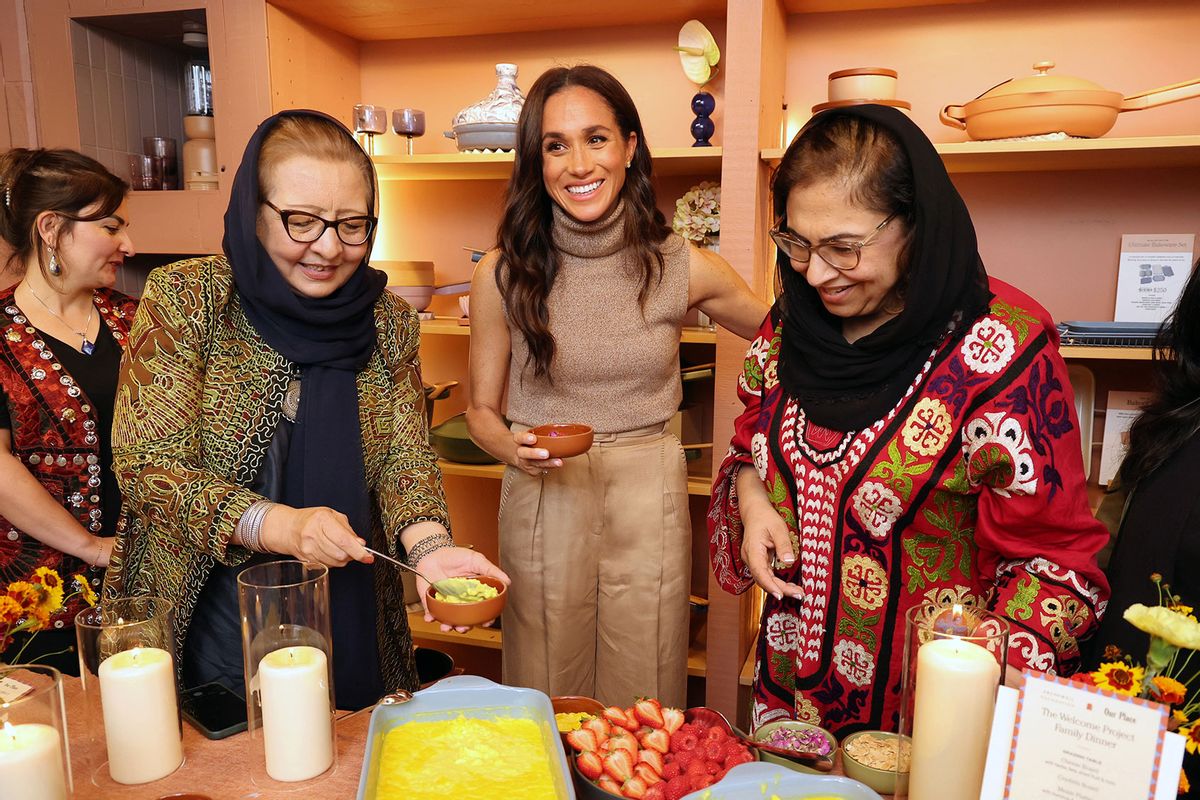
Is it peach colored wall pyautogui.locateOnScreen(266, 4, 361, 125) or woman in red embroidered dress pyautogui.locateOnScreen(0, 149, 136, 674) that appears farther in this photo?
peach colored wall pyautogui.locateOnScreen(266, 4, 361, 125)

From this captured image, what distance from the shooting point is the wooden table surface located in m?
1.03

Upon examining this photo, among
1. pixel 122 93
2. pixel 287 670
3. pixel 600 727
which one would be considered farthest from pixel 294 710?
pixel 122 93

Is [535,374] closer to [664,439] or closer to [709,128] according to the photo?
[664,439]

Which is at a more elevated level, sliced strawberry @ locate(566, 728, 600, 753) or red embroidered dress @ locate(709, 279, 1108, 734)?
red embroidered dress @ locate(709, 279, 1108, 734)

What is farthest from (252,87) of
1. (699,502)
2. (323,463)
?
(699,502)

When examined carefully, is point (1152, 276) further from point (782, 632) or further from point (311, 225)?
point (311, 225)

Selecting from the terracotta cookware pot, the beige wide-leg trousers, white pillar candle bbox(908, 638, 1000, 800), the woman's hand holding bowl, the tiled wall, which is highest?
the tiled wall

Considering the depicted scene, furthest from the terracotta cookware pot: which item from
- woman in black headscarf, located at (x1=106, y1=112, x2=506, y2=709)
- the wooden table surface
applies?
the wooden table surface

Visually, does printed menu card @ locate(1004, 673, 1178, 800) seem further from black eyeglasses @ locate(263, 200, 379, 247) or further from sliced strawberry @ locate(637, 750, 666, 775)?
black eyeglasses @ locate(263, 200, 379, 247)

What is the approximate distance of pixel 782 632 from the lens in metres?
1.54

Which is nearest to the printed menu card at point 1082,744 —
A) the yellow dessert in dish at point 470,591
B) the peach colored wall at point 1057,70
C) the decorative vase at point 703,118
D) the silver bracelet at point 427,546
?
the yellow dessert in dish at point 470,591

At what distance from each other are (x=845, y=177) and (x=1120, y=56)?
166 centimetres

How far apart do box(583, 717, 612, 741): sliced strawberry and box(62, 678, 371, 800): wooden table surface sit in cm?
29

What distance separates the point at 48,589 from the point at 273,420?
541mm
